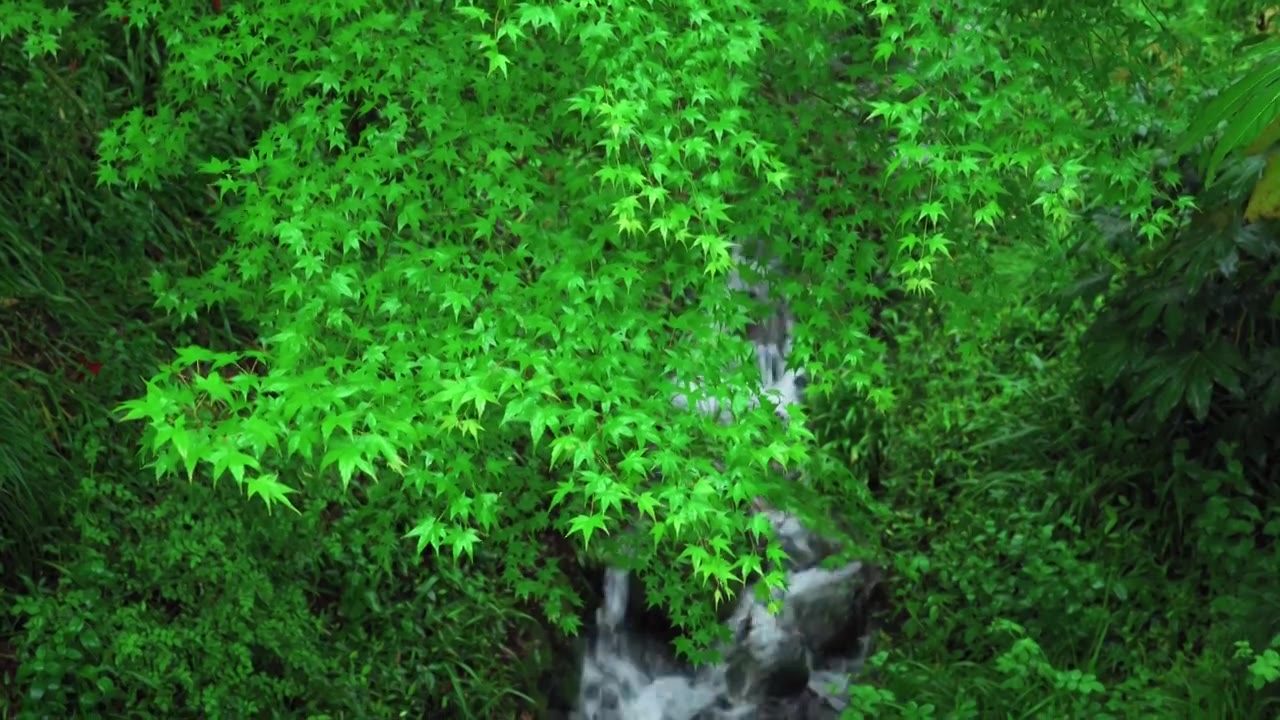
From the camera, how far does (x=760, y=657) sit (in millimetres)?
7781

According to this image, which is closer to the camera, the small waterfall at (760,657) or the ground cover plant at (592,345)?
the ground cover plant at (592,345)

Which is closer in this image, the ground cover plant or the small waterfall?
the ground cover plant

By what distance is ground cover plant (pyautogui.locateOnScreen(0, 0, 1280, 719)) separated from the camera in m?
3.78

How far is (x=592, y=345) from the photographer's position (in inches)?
148

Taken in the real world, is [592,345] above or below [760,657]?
above

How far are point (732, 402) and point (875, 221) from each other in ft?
3.02

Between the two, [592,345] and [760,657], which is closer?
[592,345]

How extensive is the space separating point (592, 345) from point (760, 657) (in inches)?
176

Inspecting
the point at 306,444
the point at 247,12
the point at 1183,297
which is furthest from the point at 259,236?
the point at 1183,297

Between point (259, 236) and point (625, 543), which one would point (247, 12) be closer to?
point (259, 236)

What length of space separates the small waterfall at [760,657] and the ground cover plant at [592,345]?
263 mm

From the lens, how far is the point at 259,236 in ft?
14.4

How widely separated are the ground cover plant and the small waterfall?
26 cm

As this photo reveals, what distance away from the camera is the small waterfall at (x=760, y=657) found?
24.3 ft
